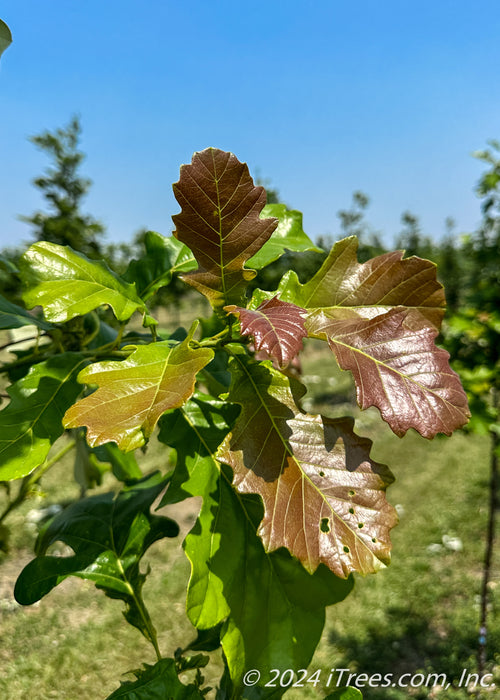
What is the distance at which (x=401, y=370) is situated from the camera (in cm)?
73

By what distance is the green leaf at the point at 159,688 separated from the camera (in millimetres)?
872

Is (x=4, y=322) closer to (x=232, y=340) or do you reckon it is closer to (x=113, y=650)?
(x=232, y=340)

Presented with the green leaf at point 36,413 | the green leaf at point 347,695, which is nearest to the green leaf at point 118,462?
the green leaf at point 36,413

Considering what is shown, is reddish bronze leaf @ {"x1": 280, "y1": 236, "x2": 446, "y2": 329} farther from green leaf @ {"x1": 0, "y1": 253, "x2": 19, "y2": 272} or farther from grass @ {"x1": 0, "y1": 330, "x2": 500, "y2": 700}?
grass @ {"x1": 0, "y1": 330, "x2": 500, "y2": 700}

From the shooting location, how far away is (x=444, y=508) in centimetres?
615

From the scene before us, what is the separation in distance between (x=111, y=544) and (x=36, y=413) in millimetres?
466

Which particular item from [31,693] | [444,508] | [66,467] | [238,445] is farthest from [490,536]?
[66,467]

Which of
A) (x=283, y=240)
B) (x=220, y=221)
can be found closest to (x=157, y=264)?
(x=283, y=240)

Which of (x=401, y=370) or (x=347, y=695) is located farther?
(x=347, y=695)

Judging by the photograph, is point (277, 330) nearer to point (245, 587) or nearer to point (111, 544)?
point (245, 587)

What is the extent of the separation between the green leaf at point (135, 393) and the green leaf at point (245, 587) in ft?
0.88

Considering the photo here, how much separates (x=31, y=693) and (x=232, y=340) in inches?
137

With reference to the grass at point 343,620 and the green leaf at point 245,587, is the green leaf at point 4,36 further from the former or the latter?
the grass at point 343,620

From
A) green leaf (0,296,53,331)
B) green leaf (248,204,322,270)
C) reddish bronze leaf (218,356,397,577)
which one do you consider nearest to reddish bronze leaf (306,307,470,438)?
reddish bronze leaf (218,356,397,577)
